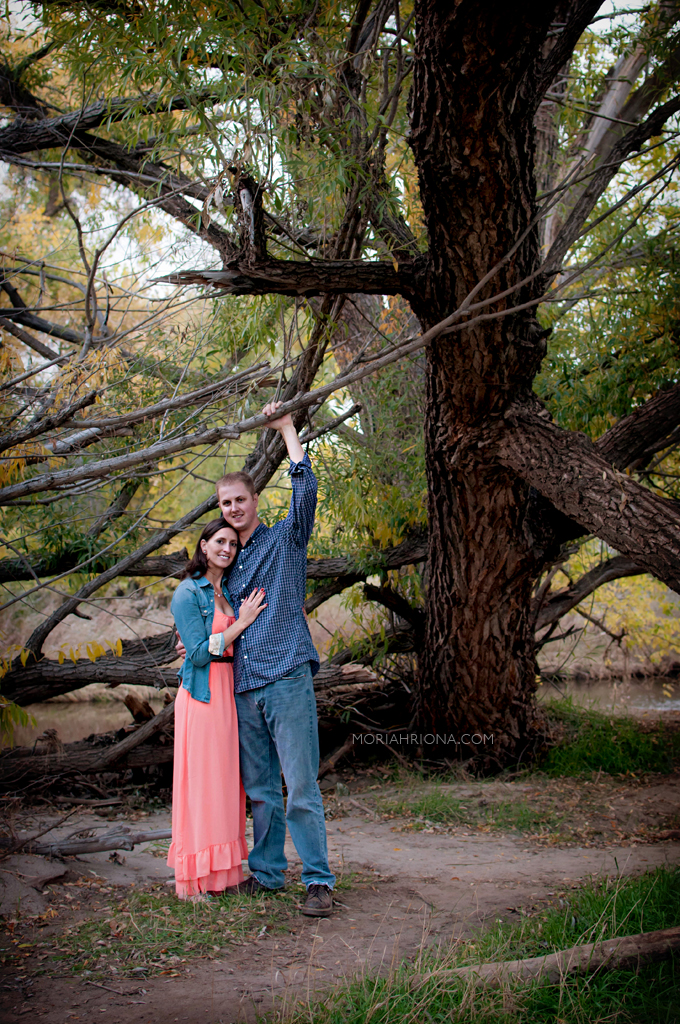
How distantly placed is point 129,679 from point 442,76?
4.43 meters

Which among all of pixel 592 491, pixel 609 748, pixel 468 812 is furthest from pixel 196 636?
pixel 609 748

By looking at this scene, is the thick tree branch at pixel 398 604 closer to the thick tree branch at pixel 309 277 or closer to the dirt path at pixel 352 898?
the dirt path at pixel 352 898

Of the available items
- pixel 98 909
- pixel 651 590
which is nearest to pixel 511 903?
pixel 98 909

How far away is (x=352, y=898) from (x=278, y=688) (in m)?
0.95

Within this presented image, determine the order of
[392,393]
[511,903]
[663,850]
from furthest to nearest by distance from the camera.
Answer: [392,393]
[663,850]
[511,903]

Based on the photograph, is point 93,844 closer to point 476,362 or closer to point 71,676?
point 71,676

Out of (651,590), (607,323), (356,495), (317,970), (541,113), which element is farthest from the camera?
(651,590)

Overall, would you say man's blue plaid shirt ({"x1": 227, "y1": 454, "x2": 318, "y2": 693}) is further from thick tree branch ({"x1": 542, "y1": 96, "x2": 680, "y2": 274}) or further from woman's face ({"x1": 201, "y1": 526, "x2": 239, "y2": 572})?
thick tree branch ({"x1": 542, "y1": 96, "x2": 680, "y2": 274})

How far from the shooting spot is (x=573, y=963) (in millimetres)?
2229

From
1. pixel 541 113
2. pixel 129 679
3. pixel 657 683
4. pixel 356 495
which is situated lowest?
pixel 657 683

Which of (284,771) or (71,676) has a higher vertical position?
(71,676)

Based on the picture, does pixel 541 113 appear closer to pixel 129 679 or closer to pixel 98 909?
pixel 129 679

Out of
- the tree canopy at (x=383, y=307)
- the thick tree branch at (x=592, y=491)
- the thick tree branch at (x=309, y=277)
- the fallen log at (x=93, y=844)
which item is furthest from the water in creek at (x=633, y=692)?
the fallen log at (x=93, y=844)

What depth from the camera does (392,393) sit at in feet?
19.9
